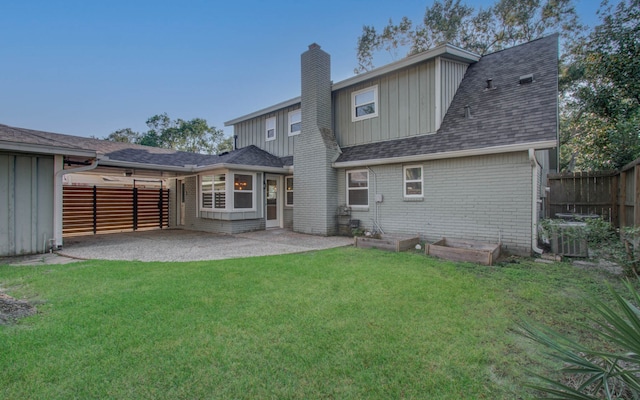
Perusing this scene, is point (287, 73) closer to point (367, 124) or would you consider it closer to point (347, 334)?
point (367, 124)

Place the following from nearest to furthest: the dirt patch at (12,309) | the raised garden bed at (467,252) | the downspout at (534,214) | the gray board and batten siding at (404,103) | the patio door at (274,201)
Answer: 1. the dirt patch at (12,309)
2. the raised garden bed at (467,252)
3. the downspout at (534,214)
4. the gray board and batten siding at (404,103)
5. the patio door at (274,201)

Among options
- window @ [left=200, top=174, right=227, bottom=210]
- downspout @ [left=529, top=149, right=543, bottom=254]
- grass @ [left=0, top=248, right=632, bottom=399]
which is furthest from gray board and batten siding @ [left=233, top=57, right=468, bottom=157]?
grass @ [left=0, top=248, right=632, bottom=399]

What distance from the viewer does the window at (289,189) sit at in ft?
41.7

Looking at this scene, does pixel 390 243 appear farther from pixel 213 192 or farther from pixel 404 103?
pixel 213 192

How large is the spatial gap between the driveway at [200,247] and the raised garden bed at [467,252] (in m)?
2.73

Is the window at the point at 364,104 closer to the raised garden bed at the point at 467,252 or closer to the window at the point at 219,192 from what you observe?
the raised garden bed at the point at 467,252

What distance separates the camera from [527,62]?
8969 millimetres

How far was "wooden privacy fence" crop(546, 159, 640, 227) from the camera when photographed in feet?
22.9

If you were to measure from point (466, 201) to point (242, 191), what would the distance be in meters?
7.84

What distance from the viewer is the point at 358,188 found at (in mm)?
10312

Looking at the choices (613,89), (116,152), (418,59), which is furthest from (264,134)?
(613,89)

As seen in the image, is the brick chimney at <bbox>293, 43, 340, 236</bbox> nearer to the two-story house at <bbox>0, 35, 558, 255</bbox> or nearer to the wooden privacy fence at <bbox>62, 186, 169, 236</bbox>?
the two-story house at <bbox>0, 35, 558, 255</bbox>

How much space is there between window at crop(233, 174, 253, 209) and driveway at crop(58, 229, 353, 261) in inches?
51.7

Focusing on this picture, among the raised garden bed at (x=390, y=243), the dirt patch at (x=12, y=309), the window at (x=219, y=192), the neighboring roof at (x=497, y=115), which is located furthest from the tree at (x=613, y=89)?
the dirt patch at (x=12, y=309)
